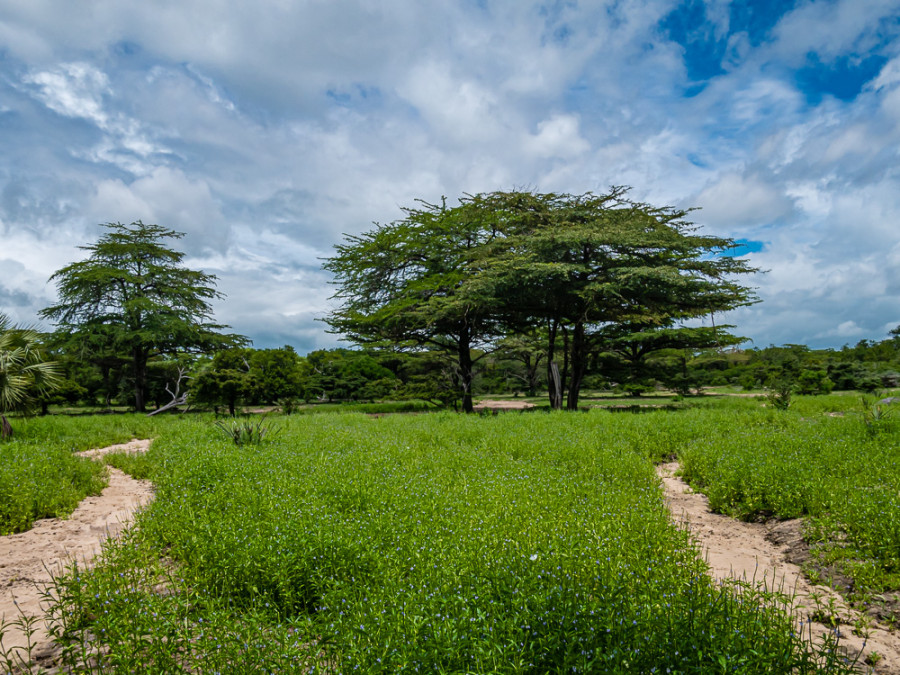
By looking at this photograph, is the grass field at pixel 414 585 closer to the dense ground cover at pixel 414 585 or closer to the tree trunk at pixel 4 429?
the dense ground cover at pixel 414 585

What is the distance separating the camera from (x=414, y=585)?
341cm

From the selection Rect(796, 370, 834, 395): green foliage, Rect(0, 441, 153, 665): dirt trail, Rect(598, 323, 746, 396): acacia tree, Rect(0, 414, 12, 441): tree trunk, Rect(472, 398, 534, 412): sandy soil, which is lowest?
Rect(0, 441, 153, 665): dirt trail

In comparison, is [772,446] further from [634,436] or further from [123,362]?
[123,362]

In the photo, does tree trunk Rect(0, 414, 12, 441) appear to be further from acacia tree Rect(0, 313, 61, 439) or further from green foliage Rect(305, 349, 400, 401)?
green foliage Rect(305, 349, 400, 401)

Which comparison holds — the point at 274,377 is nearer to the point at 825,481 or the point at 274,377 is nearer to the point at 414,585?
the point at 414,585

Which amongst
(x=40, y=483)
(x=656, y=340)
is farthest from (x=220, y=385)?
(x=656, y=340)

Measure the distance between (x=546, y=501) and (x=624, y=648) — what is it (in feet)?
8.94

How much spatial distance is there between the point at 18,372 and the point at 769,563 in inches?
584

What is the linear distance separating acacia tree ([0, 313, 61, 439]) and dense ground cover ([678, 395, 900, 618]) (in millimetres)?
14151

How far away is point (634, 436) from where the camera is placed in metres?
10.4

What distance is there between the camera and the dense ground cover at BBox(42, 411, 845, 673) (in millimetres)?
2643

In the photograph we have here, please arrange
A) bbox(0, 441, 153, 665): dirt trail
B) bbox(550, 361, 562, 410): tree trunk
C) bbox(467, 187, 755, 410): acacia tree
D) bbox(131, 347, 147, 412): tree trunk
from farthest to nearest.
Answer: bbox(131, 347, 147, 412): tree trunk < bbox(550, 361, 562, 410): tree trunk < bbox(467, 187, 755, 410): acacia tree < bbox(0, 441, 153, 665): dirt trail

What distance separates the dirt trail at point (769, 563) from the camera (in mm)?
3299

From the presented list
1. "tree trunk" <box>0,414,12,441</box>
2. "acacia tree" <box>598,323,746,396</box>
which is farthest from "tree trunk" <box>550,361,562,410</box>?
"tree trunk" <box>0,414,12,441</box>
